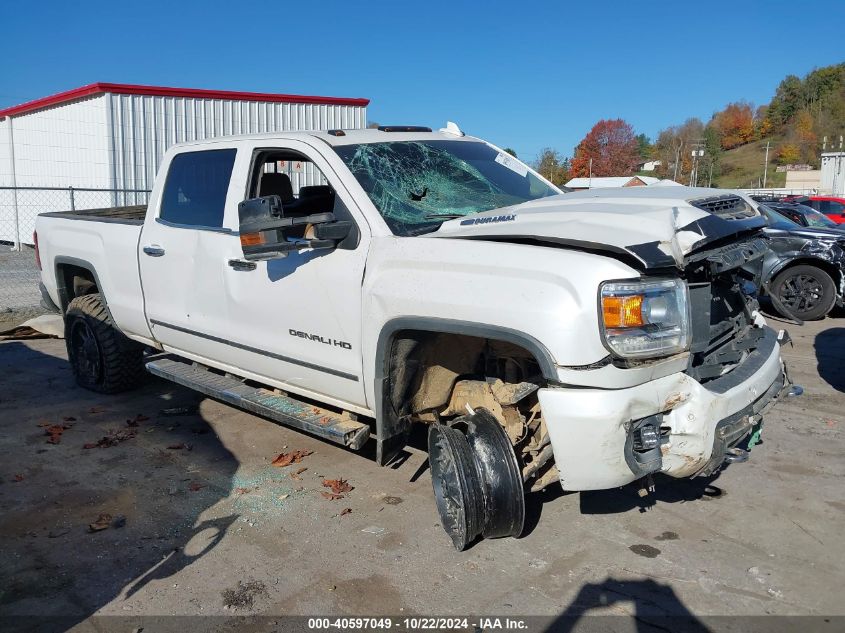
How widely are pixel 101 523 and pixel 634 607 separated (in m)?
2.89

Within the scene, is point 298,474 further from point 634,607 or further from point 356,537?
point 634,607

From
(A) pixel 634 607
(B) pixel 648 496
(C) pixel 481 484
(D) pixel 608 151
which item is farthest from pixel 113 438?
(D) pixel 608 151

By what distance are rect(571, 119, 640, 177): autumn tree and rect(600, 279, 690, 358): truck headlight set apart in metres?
80.0

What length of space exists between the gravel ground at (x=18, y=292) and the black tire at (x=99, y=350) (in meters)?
3.82

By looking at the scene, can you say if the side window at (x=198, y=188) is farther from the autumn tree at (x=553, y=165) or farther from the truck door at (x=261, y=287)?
the autumn tree at (x=553, y=165)

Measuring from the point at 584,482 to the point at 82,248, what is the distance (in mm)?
4952

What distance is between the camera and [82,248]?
6352mm

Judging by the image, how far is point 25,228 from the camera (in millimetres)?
21109

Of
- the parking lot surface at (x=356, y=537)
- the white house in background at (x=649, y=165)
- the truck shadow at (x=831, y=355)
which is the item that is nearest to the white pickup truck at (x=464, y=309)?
the parking lot surface at (x=356, y=537)

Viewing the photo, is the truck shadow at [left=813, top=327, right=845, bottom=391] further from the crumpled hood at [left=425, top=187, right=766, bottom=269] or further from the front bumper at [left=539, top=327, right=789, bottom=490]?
the front bumper at [left=539, top=327, right=789, bottom=490]

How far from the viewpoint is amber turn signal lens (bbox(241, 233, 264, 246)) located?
3919mm

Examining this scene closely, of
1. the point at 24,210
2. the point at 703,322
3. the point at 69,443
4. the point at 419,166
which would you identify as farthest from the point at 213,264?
the point at 24,210

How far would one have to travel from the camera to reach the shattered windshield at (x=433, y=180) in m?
4.16

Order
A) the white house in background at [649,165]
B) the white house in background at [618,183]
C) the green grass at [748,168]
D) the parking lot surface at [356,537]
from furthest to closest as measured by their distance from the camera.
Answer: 1. the white house in background at [649,165]
2. the green grass at [748,168]
3. the white house in background at [618,183]
4. the parking lot surface at [356,537]
